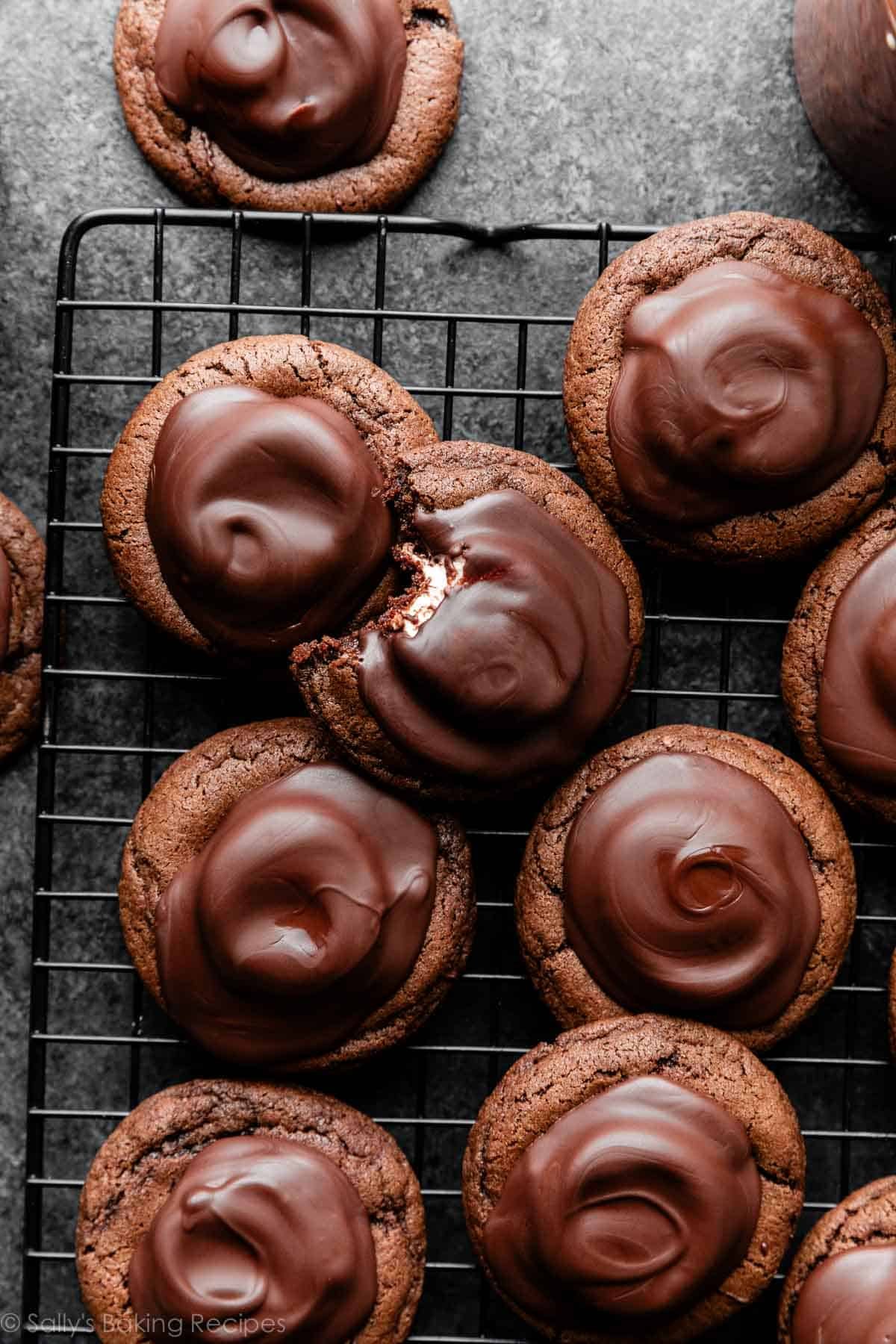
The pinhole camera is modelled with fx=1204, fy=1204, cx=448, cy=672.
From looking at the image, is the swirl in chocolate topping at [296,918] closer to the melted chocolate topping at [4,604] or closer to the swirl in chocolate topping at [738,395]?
the melted chocolate topping at [4,604]

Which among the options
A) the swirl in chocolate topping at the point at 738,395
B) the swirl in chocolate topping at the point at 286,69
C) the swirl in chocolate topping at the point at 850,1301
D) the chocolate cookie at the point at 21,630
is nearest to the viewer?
the swirl in chocolate topping at the point at 850,1301

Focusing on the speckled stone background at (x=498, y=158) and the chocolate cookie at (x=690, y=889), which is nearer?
the chocolate cookie at (x=690, y=889)

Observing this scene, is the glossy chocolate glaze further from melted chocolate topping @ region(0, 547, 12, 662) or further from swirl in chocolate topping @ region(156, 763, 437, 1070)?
melted chocolate topping @ region(0, 547, 12, 662)

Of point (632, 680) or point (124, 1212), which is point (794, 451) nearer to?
point (632, 680)

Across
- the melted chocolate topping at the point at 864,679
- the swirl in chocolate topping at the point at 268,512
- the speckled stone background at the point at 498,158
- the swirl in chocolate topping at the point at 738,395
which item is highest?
the speckled stone background at the point at 498,158

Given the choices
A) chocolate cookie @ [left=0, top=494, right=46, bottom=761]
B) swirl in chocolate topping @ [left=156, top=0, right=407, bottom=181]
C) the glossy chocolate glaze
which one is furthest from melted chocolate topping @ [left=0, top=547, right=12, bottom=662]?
the glossy chocolate glaze

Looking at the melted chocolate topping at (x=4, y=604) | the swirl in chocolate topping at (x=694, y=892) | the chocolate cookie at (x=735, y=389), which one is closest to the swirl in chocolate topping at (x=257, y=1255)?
the swirl in chocolate topping at (x=694, y=892)

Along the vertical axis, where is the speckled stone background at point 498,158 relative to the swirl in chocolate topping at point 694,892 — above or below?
above
